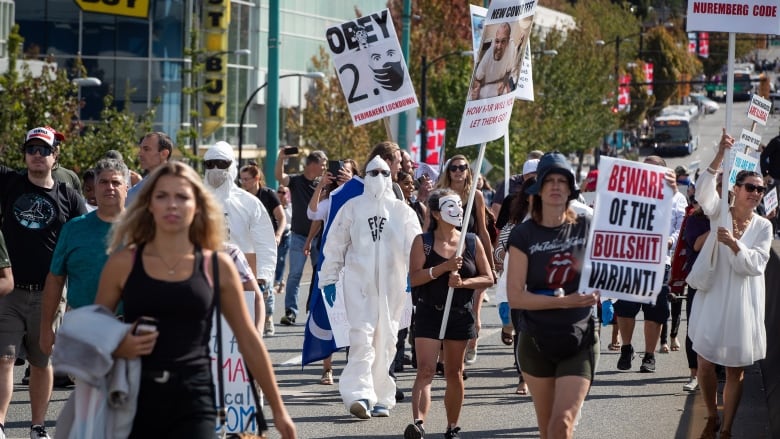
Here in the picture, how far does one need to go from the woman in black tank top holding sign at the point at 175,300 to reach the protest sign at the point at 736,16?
509cm

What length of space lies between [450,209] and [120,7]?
1594 inches

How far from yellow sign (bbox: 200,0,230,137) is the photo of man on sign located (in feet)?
130

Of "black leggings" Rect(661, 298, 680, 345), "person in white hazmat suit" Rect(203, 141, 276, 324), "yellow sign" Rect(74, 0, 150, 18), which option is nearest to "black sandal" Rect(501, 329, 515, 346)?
"black leggings" Rect(661, 298, 680, 345)

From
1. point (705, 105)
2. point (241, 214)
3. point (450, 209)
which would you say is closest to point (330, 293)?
point (241, 214)

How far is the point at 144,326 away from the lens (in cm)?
512

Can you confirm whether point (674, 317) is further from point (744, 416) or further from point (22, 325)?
point (22, 325)

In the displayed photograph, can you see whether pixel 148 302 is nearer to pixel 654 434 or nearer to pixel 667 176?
pixel 667 176

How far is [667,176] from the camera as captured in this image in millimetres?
7359

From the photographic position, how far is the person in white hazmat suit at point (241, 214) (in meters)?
9.81

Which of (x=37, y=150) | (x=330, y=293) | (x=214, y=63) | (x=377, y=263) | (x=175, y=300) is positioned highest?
(x=214, y=63)

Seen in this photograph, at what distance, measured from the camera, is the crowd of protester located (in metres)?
5.24

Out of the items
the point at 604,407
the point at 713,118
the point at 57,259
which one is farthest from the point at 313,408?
the point at 713,118

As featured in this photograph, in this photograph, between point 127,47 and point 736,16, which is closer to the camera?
point 736,16

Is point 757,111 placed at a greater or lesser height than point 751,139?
greater
